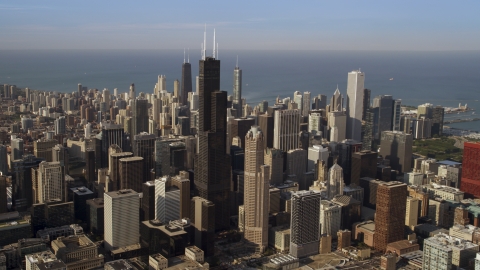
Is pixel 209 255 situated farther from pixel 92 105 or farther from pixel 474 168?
pixel 92 105

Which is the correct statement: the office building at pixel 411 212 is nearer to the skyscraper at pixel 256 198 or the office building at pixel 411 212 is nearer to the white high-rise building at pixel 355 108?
the skyscraper at pixel 256 198

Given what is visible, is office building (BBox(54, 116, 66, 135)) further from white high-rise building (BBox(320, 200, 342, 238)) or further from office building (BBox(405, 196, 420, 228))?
office building (BBox(405, 196, 420, 228))

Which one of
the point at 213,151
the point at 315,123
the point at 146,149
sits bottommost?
the point at 146,149

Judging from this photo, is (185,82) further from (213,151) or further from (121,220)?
(121,220)

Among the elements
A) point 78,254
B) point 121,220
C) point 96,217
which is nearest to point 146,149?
point 96,217

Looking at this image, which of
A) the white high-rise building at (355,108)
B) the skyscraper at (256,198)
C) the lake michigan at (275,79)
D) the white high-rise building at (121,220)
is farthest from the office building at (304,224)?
the lake michigan at (275,79)
